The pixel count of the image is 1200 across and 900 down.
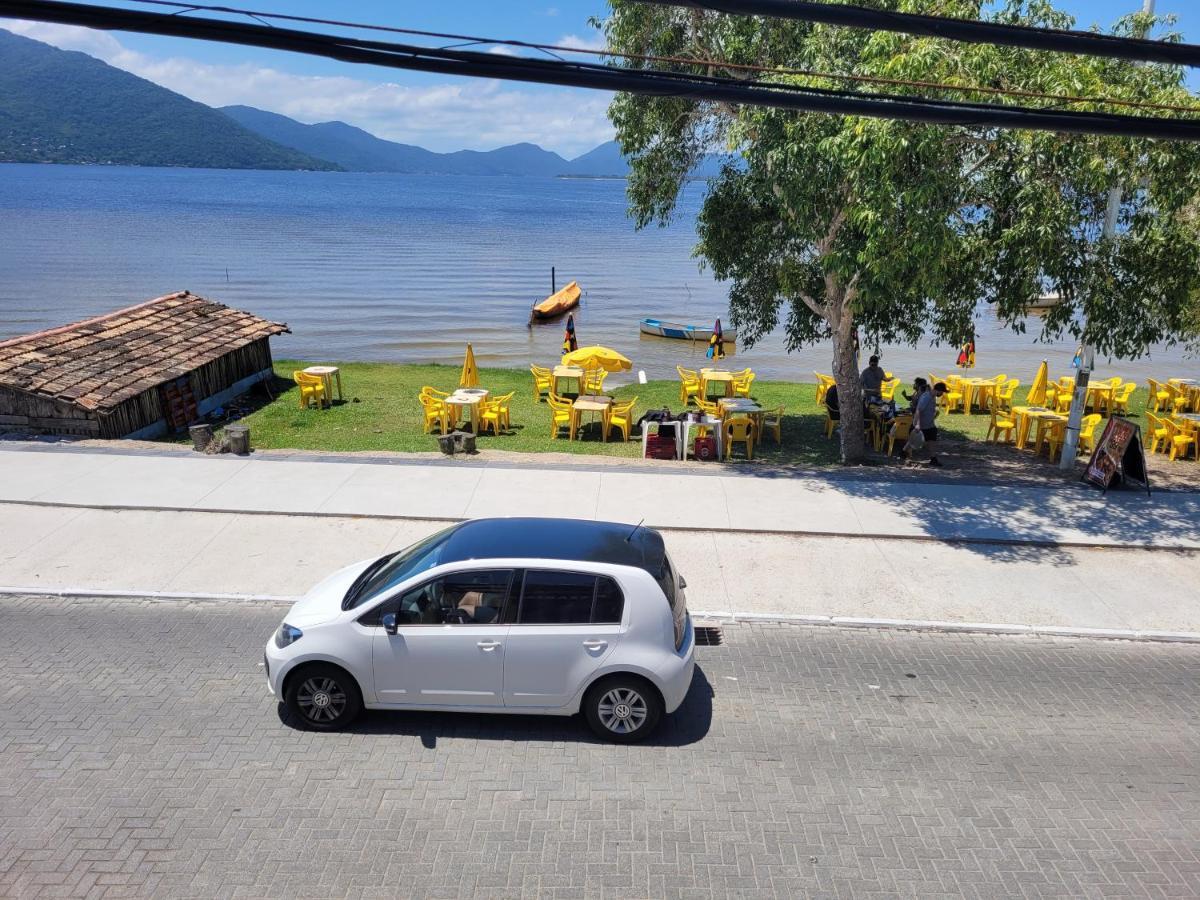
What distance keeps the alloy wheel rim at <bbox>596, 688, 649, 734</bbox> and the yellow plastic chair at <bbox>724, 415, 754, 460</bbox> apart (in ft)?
33.0

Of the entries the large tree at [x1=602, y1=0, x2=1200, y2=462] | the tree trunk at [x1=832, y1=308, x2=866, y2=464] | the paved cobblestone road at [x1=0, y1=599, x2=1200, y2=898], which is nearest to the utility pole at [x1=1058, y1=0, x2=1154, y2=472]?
the large tree at [x1=602, y1=0, x2=1200, y2=462]

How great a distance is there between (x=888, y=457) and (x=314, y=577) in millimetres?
11163

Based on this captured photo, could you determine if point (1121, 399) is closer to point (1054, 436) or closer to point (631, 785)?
point (1054, 436)

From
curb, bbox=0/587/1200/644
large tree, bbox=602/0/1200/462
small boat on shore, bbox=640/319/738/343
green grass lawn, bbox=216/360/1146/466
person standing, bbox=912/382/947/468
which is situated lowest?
small boat on shore, bbox=640/319/738/343

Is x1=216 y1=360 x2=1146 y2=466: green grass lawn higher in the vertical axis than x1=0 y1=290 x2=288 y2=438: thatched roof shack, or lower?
lower

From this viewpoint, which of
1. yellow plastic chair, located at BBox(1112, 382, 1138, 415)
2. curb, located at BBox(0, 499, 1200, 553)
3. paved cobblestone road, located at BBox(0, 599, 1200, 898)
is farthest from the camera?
yellow plastic chair, located at BBox(1112, 382, 1138, 415)

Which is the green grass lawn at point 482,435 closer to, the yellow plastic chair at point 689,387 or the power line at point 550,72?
the yellow plastic chair at point 689,387

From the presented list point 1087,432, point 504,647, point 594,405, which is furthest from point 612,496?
point 1087,432

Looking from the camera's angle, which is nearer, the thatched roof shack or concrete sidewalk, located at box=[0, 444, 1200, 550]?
concrete sidewalk, located at box=[0, 444, 1200, 550]

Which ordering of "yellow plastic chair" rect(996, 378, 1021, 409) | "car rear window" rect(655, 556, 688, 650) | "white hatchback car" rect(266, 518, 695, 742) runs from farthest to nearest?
"yellow plastic chair" rect(996, 378, 1021, 409)
"car rear window" rect(655, 556, 688, 650)
"white hatchback car" rect(266, 518, 695, 742)

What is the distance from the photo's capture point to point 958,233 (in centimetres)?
1360

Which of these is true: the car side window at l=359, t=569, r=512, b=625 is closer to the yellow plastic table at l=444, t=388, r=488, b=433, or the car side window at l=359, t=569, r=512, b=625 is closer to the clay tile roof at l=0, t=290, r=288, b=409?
the yellow plastic table at l=444, t=388, r=488, b=433

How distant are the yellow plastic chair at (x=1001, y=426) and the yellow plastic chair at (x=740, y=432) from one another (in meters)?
5.22

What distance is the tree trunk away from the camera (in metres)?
16.7
